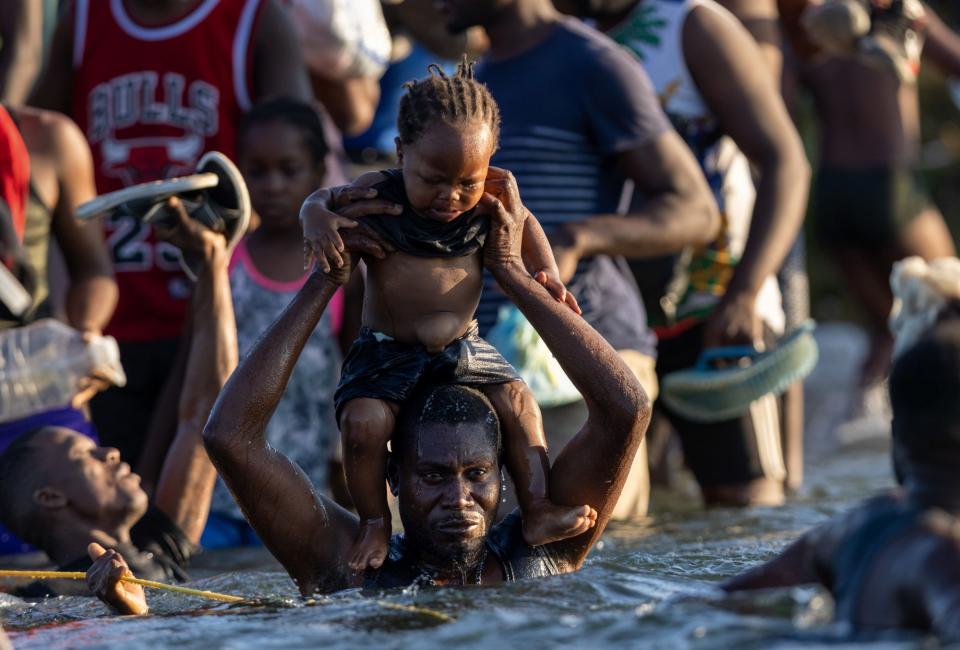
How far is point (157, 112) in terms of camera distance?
264 inches

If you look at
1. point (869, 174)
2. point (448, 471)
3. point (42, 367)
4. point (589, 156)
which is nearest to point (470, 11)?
point (589, 156)

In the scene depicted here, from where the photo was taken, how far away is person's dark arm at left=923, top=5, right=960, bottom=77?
838cm

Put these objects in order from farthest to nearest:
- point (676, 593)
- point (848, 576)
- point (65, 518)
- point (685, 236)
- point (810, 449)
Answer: point (810, 449) → point (685, 236) → point (65, 518) → point (676, 593) → point (848, 576)

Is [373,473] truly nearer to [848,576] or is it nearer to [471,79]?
[471,79]

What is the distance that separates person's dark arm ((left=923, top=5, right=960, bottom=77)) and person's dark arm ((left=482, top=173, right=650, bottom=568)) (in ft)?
14.5

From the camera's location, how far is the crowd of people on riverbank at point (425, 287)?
14.5 feet

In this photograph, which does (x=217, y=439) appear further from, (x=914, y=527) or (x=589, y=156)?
(x=589, y=156)

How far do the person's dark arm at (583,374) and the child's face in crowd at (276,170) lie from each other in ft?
7.05

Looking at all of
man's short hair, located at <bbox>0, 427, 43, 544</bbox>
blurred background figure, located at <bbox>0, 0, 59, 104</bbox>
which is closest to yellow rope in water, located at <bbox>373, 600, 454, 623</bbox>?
man's short hair, located at <bbox>0, 427, 43, 544</bbox>

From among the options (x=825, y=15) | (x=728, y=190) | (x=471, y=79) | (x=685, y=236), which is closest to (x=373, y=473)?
(x=471, y=79)

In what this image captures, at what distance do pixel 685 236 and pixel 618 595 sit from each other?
6.71 feet

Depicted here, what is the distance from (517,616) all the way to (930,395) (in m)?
1.08

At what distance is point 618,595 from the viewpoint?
4.37 m

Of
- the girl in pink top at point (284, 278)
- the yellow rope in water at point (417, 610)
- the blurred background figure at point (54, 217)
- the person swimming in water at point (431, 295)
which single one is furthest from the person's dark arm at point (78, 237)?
the yellow rope in water at point (417, 610)
